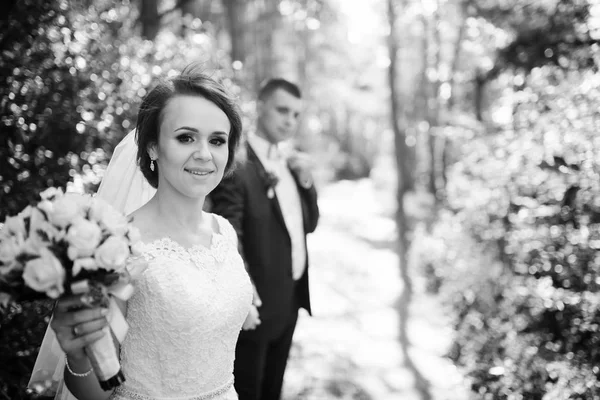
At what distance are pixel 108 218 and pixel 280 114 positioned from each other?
2322 mm

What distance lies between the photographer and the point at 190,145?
2.06m

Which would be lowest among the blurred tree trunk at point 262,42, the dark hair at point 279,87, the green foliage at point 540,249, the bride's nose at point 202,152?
the green foliage at point 540,249

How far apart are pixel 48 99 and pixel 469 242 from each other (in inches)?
221

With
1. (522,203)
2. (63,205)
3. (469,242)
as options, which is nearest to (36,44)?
(63,205)

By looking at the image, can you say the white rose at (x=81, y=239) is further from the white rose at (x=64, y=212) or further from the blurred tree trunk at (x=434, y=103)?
the blurred tree trunk at (x=434, y=103)

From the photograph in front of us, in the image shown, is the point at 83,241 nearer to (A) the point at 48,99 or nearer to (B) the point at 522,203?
(A) the point at 48,99

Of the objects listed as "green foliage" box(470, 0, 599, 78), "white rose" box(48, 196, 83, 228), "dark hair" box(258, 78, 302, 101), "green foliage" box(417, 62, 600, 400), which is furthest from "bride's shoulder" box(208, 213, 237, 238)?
"green foliage" box(470, 0, 599, 78)

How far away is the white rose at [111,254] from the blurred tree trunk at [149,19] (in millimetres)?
5206

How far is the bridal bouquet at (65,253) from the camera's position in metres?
1.45

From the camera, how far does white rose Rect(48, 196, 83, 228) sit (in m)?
1.51

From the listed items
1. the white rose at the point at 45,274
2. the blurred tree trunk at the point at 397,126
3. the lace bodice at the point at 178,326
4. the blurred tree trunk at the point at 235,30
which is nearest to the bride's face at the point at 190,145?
the lace bodice at the point at 178,326

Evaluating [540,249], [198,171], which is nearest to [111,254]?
[198,171]

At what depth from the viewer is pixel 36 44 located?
3.53m

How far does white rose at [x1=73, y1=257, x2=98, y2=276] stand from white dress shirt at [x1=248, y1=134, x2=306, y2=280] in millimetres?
2166
